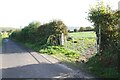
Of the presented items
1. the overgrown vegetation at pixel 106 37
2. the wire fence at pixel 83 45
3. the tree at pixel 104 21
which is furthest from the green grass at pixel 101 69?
the wire fence at pixel 83 45

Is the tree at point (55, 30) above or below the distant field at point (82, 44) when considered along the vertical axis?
above

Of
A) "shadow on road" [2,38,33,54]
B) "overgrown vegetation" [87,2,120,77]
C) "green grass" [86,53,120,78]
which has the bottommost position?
"shadow on road" [2,38,33,54]

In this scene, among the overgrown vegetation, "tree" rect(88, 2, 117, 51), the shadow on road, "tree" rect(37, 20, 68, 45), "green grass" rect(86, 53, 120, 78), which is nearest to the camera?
"green grass" rect(86, 53, 120, 78)

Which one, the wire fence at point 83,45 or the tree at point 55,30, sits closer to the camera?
the wire fence at point 83,45

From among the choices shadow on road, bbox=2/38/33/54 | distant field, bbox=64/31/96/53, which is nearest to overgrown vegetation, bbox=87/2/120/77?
distant field, bbox=64/31/96/53

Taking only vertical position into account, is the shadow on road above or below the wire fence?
below

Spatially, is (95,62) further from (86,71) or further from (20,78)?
(20,78)

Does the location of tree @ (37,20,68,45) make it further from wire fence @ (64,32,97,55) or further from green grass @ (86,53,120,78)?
green grass @ (86,53,120,78)

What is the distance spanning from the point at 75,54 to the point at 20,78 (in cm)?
995

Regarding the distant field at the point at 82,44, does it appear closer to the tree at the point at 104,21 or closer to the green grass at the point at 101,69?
the tree at the point at 104,21

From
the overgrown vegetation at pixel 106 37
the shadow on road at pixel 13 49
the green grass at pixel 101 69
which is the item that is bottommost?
the shadow on road at pixel 13 49

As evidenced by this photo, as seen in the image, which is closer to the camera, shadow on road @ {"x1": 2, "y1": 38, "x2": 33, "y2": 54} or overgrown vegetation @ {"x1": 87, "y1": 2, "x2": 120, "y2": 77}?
overgrown vegetation @ {"x1": 87, "y1": 2, "x2": 120, "y2": 77}

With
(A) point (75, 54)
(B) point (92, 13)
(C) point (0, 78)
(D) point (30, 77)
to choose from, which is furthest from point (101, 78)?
(A) point (75, 54)

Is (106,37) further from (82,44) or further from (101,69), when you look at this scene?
(82,44)
